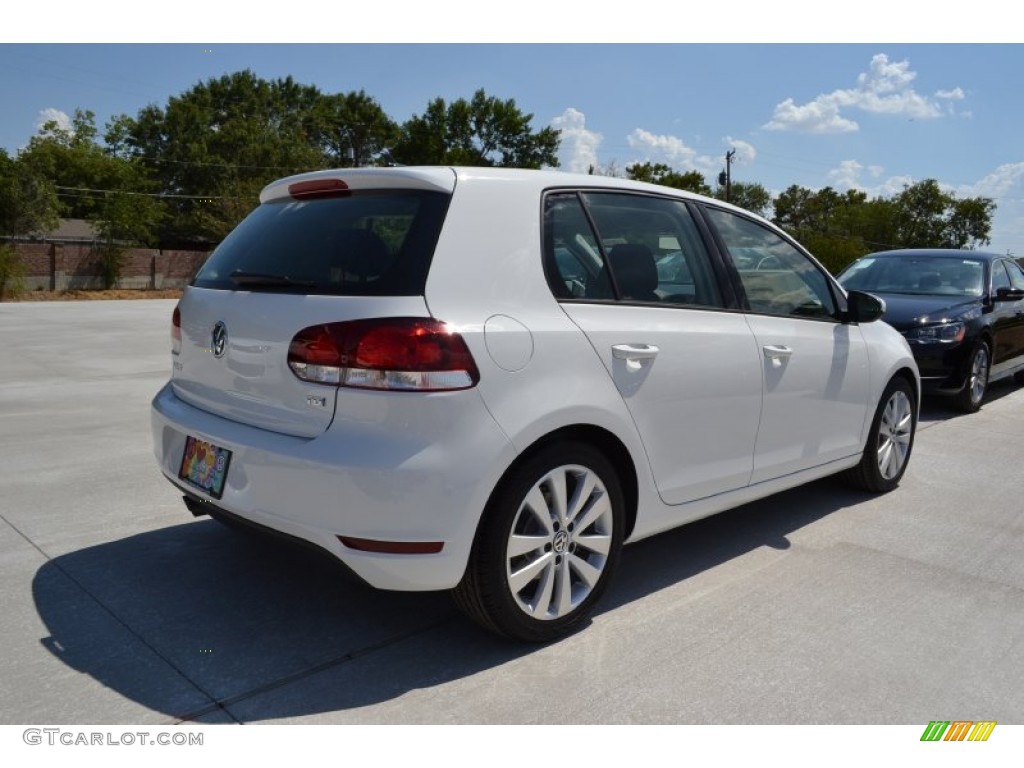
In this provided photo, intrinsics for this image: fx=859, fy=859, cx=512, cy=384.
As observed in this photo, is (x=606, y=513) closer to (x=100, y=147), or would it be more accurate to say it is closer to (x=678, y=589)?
(x=678, y=589)

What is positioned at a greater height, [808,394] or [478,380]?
[478,380]

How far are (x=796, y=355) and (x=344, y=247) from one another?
91.0 inches

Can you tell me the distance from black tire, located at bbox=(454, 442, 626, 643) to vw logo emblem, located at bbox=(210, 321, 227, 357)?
3.85 ft

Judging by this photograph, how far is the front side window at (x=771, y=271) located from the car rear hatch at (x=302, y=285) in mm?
1620

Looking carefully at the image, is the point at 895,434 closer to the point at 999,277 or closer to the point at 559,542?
the point at 559,542

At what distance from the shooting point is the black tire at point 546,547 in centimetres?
289

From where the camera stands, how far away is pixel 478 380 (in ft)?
9.04

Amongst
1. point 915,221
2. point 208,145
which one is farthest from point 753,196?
point 208,145

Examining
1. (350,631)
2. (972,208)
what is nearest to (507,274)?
(350,631)

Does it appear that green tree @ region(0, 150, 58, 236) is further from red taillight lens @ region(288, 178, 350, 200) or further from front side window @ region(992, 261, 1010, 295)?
red taillight lens @ region(288, 178, 350, 200)

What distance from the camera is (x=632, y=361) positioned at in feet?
10.8

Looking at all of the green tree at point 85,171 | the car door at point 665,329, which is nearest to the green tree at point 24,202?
the green tree at point 85,171

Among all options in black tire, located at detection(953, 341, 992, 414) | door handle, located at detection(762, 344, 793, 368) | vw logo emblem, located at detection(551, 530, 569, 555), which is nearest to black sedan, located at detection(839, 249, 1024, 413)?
black tire, located at detection(953, 341, 992, 414)

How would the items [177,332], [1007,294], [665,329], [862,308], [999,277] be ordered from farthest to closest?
[999,277] → [1007,294] → [862,308] → [177,332] → [665,329]
